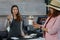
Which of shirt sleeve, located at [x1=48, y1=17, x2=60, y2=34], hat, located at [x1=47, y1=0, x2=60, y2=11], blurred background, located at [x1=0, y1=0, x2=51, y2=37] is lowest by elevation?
blurred background, located at [x1=0, y1=0, x2=51, y2=37]

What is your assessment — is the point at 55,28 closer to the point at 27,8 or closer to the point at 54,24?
the point at 54,24

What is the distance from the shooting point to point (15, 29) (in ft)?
17.7

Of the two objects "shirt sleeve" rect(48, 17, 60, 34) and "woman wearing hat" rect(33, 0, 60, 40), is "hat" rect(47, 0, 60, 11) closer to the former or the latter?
"woman wearing hat" rect(33, 0, 60, 40)

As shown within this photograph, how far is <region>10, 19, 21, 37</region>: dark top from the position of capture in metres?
5.36

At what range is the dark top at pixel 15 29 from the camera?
5.36m

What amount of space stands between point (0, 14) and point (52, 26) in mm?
3243

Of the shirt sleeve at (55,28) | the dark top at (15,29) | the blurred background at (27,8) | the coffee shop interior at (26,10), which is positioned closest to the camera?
the shirt sleeve at (55,28)

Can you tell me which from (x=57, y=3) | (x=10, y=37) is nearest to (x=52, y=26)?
(x=57, y=3)

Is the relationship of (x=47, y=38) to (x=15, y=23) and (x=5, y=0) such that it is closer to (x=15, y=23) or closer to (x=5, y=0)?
(x=15, y=23)

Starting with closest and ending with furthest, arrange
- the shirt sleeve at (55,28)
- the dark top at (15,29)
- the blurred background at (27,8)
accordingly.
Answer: the shirt sleeve at (55,28)
the dark top at (15,29)
the blurred background at (27,8)

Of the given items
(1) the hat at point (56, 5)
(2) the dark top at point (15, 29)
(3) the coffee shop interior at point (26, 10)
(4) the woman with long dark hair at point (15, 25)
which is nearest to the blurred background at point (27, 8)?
(3) the coffee shop interior at point (26, 10)

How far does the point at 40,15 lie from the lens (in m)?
6.48

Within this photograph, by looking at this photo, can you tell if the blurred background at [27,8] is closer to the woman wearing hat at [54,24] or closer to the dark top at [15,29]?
the dark top at [15,29]

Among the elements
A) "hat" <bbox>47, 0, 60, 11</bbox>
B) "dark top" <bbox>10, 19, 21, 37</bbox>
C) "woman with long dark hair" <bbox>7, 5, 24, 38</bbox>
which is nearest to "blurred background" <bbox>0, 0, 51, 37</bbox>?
"woman with long dark hair" <bbox>7, 5, 24, 38</bbox>
